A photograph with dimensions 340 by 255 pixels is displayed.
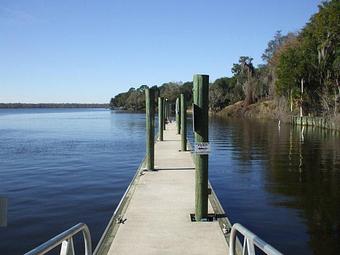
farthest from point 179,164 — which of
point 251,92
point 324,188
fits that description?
point 251,92

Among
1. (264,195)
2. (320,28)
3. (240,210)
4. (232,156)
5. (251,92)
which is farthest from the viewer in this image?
(251,92)

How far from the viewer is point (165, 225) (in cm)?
960

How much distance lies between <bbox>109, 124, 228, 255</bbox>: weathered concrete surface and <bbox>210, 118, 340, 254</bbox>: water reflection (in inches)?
67.8

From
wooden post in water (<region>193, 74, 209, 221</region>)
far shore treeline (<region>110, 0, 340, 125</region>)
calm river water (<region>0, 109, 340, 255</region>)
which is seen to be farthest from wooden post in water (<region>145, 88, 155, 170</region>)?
far shore treeline (<region>110, 0, 340, 125</region>)

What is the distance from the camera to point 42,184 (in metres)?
17.5

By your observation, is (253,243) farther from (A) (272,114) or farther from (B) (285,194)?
(A) (272,114)

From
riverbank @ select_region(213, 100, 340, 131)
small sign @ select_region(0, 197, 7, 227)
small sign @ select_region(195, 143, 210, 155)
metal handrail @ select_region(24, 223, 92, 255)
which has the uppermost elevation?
riverbank @ select_region(213, 100, 340, 131)

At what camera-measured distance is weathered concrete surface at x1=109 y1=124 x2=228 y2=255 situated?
8133 mm

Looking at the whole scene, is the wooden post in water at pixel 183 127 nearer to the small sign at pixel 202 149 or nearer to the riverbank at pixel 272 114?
the small sign at pixel 202 149

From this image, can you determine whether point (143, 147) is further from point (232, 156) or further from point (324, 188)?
point (324, 188)

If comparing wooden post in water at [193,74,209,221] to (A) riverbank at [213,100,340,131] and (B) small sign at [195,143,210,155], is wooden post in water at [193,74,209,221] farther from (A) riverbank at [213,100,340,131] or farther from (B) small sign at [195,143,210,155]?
(A) riverbank at [213,100,340,131]

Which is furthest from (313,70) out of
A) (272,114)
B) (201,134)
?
(201,134)

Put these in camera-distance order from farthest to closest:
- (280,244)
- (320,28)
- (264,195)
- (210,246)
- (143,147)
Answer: (320,28) < (143,147) < (264,195) < (280,244) < (210,246)

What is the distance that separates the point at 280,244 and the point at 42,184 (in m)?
10.3
